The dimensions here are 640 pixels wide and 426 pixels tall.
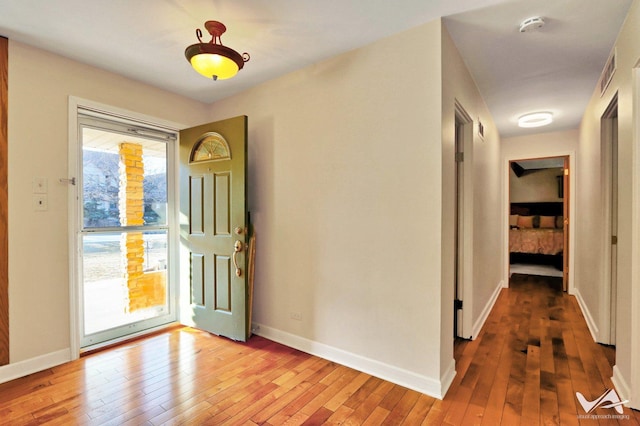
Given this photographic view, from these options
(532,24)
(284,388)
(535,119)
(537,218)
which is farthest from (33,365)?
(537,218)

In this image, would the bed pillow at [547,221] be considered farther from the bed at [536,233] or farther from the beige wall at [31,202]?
the beige wall at [31,202]

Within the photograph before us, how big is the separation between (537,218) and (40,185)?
29.9 feet

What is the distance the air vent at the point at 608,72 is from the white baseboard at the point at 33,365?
499 cm

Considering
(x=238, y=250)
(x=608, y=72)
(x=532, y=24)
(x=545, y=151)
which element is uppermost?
(x=532, y=24)

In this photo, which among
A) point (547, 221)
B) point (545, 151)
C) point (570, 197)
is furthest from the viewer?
point (547, 221)

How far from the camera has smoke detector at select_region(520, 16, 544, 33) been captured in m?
2.04

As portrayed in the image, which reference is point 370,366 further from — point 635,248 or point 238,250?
point 635,248

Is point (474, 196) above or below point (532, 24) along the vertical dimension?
below

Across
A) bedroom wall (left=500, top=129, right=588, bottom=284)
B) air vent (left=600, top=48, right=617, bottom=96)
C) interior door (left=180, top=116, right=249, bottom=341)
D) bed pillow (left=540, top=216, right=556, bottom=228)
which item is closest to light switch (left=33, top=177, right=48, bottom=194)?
interior door (left=180, top=116, right=249, bottom=341)

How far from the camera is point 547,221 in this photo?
24.1 ft

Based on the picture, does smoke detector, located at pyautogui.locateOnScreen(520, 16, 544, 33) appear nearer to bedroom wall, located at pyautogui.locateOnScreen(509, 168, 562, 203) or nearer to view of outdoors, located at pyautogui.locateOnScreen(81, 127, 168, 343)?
view of outdoors, located at pyautogui.locateOnScreen(81, 127, 168, 343)

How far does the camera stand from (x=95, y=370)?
2.44 m

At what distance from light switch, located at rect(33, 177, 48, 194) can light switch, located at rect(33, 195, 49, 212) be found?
0.04 meters

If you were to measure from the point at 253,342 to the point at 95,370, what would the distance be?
127cm
